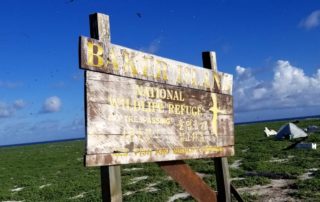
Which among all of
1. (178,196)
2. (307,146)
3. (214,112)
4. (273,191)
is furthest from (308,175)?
(214,112)

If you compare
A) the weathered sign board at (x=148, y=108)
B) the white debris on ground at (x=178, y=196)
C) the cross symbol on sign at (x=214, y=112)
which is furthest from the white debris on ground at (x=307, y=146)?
the cross symbol on sign at (x=214, y=112)

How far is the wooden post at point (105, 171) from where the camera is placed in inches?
221

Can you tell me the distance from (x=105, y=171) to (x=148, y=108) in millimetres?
1081

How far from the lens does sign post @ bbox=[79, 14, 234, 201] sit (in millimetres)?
5547

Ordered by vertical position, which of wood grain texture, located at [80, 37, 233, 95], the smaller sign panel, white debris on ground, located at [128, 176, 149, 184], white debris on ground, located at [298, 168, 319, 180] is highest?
wood grain texture, located at [80, 37, 233, 95]

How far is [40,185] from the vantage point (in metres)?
22.7

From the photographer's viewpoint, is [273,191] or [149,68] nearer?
[149,68]

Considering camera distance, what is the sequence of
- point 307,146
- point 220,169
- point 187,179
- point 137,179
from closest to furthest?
point 187,179 → point 220,169 → point 137,179 → point 307,146

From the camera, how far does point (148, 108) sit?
6.30 meters

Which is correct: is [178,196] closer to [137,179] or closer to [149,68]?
[137,179]

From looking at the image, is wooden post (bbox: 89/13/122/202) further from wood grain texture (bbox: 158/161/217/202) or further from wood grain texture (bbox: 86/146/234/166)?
wood grain texture (bbox: 158/161/217/202)

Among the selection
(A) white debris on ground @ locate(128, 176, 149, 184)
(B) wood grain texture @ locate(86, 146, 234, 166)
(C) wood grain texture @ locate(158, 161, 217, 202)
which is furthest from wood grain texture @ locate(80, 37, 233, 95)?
(A) white debris on ground @ locate(128, 176, 149, 184)

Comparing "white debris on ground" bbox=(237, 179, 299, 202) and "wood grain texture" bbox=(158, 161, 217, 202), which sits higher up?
"wood grain texture" bbox=(158, 161, 217, 202)

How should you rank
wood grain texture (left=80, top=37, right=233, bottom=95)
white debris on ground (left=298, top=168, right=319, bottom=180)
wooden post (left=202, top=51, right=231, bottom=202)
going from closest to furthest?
wood grain texture (left=80, top=37, right=233, bottom=95) < wooden post (left=202, top=51, right=231, bottom=202) < white debris on ground (left=298, top=168, right=319, bottom=180)
